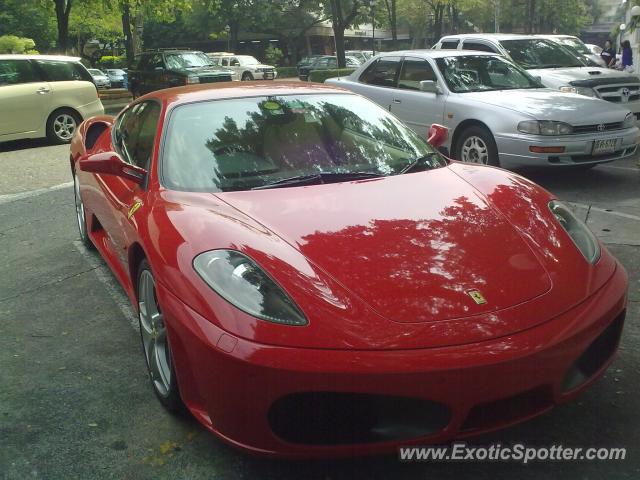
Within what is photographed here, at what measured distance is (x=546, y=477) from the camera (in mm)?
2465

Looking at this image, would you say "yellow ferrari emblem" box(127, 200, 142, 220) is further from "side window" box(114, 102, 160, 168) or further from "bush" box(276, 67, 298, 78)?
"bush" box(276, 67, 298, 78)

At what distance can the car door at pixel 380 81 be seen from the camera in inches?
356

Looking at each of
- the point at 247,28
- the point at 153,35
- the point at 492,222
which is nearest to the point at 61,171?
the point at 492,222

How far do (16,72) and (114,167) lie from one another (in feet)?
33.0

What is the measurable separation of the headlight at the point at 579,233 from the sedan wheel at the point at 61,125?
35.8 ft

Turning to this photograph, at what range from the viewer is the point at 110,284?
15.8 feet

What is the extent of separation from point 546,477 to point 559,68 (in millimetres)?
9613

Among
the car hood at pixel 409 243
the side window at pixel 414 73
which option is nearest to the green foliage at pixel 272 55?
the side window at pixel 414 73

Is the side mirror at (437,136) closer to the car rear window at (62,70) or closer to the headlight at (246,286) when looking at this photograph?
the headlight at (246,286)

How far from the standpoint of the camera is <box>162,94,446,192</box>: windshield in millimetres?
3396

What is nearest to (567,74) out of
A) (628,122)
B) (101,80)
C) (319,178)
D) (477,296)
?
(628,122)

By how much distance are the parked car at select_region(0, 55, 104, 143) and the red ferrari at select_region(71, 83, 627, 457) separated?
31.3 feet

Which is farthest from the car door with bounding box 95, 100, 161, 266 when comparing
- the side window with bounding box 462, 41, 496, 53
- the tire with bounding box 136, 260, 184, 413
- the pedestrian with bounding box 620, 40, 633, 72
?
the pedestrian with bounding box 620, 40, 633, 72

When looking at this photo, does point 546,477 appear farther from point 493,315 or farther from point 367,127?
point 367,127
